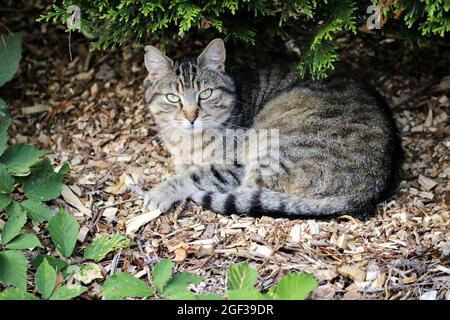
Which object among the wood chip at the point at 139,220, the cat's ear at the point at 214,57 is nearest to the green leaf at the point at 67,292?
the wood chip at the point at 139,220

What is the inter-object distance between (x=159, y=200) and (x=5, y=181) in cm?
106

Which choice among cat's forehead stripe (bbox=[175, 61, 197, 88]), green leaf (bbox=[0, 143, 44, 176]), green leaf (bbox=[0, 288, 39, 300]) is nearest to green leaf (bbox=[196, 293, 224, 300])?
green leaf (bbox=[0, 288, 39, 300])

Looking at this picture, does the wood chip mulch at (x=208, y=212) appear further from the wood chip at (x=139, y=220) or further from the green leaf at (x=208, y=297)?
the green leaf at (x=208, y=297)

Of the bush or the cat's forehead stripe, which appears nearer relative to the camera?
the bush

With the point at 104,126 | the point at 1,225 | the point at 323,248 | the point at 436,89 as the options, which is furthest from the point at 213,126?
the point at 436,89

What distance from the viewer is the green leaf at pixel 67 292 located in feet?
10.7

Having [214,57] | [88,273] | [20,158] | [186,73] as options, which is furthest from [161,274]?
[214,57]

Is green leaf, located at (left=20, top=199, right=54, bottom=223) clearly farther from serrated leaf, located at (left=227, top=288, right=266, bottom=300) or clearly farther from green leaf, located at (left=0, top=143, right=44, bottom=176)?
serrated leaf, located at (left=227, top=288, right=266, bottom=300)

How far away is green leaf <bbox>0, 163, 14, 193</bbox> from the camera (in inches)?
154

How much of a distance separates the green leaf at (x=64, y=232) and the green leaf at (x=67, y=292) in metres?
0.36

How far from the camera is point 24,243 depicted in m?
3.59

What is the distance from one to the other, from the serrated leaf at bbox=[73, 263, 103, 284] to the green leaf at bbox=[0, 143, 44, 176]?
870 millimetres

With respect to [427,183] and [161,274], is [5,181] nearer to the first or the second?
[161,274]
